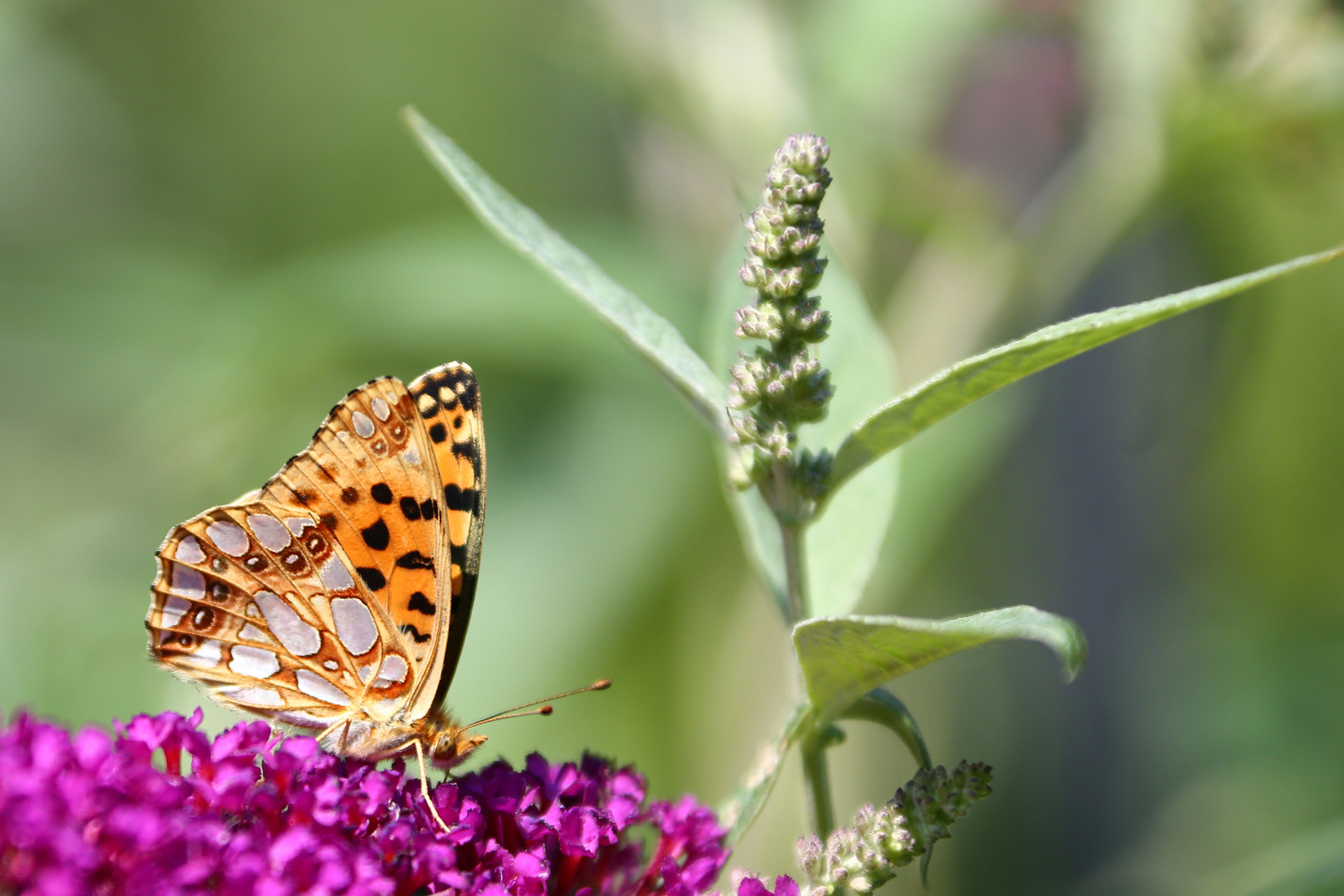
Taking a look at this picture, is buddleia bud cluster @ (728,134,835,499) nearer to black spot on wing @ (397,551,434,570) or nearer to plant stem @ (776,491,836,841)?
plant stem @ (776,491,836,841)

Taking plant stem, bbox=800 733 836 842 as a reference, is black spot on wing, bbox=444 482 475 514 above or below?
above

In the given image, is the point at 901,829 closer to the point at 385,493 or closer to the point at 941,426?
the point at 385,493

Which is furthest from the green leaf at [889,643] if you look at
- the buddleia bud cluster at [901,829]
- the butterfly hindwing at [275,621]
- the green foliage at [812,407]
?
the butterfly hindwing at [275,621]

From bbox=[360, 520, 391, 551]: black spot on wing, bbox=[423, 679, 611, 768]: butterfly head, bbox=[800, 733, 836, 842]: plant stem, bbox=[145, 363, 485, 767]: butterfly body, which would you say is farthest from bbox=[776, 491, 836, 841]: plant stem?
bbox=[360, 520, 391, 551]: black spot on wing

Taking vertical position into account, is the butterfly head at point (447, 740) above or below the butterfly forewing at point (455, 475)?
below

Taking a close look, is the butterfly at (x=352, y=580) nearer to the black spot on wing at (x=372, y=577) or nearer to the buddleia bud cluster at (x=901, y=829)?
the black spot on wing at (x=372, y=577)

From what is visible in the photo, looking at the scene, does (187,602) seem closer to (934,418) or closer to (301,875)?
(301,875)

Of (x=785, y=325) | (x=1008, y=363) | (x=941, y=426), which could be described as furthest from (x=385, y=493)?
(x=941, y=426)
